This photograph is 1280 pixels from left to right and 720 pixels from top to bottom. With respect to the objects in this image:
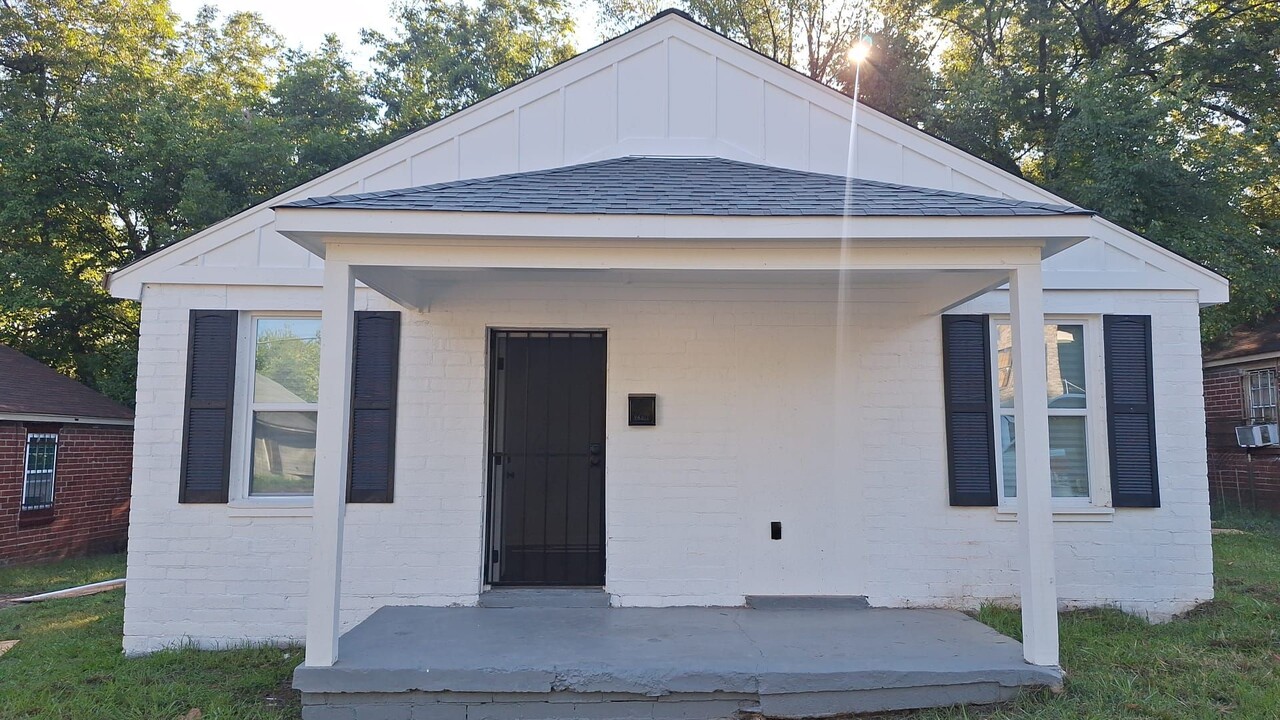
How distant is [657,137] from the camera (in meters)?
6.18

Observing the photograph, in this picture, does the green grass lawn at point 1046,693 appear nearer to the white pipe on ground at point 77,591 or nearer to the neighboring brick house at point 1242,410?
the white pipe on ground at point 77,591

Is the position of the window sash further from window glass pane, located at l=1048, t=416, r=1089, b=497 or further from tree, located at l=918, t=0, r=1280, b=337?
tree, located at l=918, t=0, r=1280, b=337

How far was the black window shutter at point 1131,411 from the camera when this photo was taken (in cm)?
589

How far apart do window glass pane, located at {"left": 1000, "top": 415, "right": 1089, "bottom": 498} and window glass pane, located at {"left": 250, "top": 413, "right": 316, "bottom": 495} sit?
202 inches

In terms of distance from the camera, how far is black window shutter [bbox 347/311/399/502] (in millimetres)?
5668

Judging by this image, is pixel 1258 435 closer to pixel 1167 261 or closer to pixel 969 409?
pixel 1167 261

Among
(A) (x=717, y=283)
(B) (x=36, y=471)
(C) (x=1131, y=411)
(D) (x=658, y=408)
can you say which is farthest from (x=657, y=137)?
(B) (x=36, y=471)

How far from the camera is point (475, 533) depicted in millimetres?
5656

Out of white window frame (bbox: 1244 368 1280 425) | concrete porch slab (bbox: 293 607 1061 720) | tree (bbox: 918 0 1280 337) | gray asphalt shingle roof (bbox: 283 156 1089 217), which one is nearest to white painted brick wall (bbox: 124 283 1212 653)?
gray asphalt shingle roof (bbox: 283 156 1089 217)

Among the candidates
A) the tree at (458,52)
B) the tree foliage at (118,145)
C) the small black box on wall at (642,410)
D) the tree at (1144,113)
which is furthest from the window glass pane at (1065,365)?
the tree at (458,52)

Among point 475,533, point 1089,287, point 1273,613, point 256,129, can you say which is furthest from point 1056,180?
point 256,129

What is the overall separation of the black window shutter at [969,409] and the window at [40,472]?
11.3 metres

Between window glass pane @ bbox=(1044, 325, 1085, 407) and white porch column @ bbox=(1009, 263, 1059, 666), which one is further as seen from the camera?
window glass pane @ bbox=(1044, 325, 1085, 407)

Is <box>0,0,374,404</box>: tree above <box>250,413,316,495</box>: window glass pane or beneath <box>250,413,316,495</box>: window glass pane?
above
